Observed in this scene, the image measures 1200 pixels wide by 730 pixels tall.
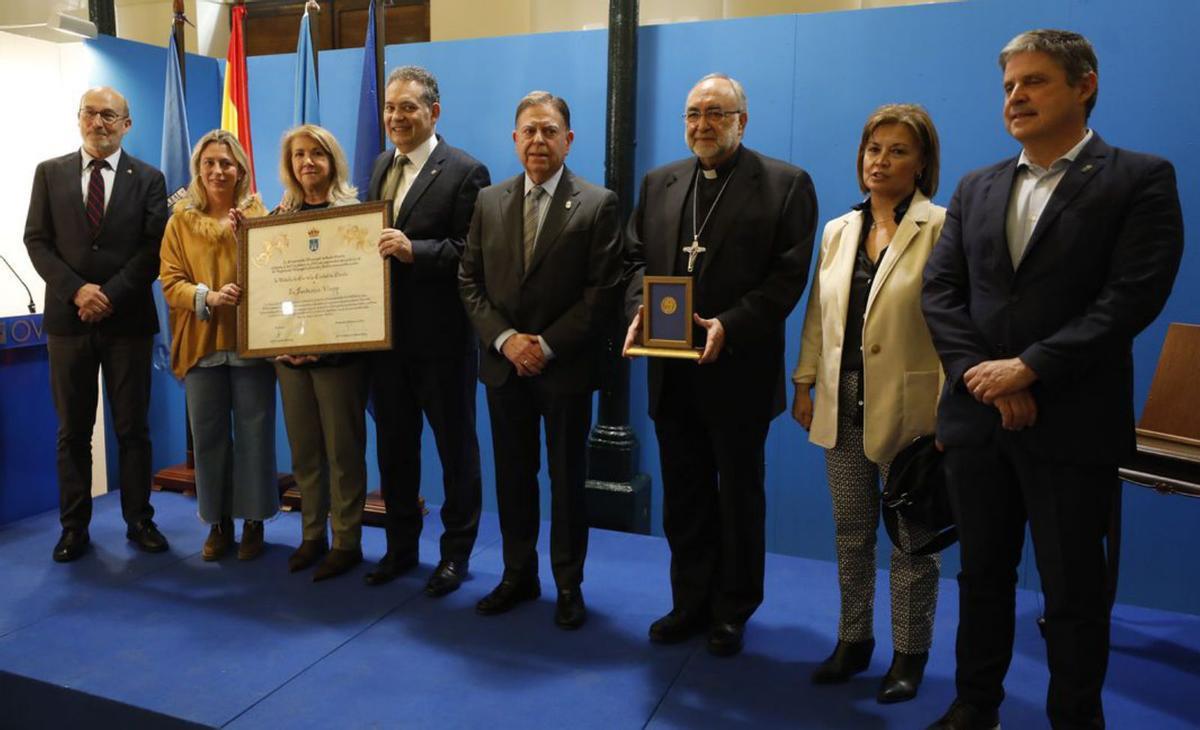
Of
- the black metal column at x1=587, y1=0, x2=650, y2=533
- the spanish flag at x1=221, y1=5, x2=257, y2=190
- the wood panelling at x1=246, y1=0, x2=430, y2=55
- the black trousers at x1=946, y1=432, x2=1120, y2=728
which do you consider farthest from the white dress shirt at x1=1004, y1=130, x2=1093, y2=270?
the wood panelling at x1=246, y1=0, x2=430, y2=55

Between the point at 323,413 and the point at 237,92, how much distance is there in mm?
1962

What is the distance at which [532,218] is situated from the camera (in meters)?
2.81

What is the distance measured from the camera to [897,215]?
7.61 ft

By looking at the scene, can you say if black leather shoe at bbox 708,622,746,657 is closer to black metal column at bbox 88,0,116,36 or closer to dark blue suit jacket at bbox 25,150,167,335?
dark blue suit jacket at bbox 25,150,167,335

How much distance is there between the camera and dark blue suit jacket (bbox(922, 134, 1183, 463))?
1843 millimetres

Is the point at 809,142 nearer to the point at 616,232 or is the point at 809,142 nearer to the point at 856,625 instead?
the point at 616,232

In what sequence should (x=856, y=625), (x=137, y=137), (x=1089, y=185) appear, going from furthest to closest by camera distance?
(x=137, y=137) → (x=856, y=625) → (x=1089, y=185)

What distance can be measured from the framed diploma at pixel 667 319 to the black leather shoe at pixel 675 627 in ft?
2.80

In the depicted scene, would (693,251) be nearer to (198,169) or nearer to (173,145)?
(198,169)

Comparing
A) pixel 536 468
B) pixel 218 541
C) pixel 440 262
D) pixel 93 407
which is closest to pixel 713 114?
pixel 440 262

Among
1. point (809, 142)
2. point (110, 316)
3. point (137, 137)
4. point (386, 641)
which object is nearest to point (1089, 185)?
point (809, 142)

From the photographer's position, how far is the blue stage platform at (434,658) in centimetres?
238

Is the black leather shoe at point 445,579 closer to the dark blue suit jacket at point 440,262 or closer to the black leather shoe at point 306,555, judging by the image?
the black leather shoe at point 306,555

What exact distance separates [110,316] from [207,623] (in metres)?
1.30
